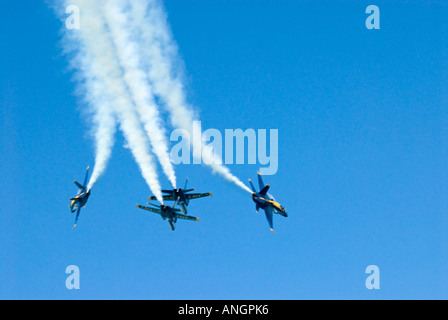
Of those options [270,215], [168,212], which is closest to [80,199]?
[168,212]

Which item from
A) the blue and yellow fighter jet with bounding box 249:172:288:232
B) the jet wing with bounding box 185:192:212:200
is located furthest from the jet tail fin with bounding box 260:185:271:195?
the jet wing with bounding box 185:192:212:200

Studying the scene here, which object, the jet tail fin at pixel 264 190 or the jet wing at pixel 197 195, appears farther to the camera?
the jet wing at pixel 197 195

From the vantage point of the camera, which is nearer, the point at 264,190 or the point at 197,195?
the point at 264,190

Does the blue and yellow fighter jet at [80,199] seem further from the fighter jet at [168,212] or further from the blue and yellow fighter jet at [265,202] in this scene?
the blue and yellow fighter jet at [265,202]

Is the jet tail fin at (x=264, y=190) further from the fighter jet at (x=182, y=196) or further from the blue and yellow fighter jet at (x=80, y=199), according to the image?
the blue and yellow fighter jet at (x=80, y=199)

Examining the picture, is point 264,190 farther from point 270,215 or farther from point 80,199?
point 80,199

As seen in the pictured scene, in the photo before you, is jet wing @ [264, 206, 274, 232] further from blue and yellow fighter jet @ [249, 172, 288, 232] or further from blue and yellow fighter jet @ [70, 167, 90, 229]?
blue and yellow fighter jet @ [70, 167, 90, 229]

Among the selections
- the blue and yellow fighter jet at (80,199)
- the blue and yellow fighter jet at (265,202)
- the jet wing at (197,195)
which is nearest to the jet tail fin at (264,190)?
the blue and yellow fighter jet at (265,202)
